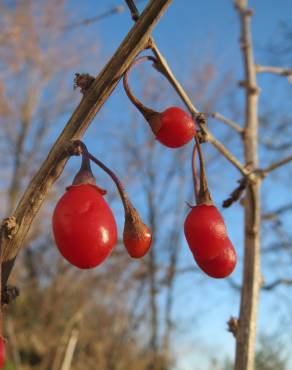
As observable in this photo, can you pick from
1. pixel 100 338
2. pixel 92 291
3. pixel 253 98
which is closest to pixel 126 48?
pixel 253 98

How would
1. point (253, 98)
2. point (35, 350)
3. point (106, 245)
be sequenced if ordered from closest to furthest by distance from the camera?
→ 1. point (106, 245)
2. point (253, 98)
3. point (35, 350)

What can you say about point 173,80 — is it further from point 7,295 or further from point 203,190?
point 7,295

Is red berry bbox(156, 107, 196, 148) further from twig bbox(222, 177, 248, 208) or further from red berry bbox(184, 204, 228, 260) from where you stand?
twig bbox(222, 177, 248, 208)

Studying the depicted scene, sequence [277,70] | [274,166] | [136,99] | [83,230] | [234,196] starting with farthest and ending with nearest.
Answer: [277,70]
[274,166]
[234,196]
[136,99]
[83,230]

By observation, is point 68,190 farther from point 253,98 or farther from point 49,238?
point 49,238

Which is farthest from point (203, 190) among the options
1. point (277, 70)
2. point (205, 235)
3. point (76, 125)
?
point (277, 70)

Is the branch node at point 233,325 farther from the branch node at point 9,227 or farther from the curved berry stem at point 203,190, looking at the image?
the branch node at point 9,227
